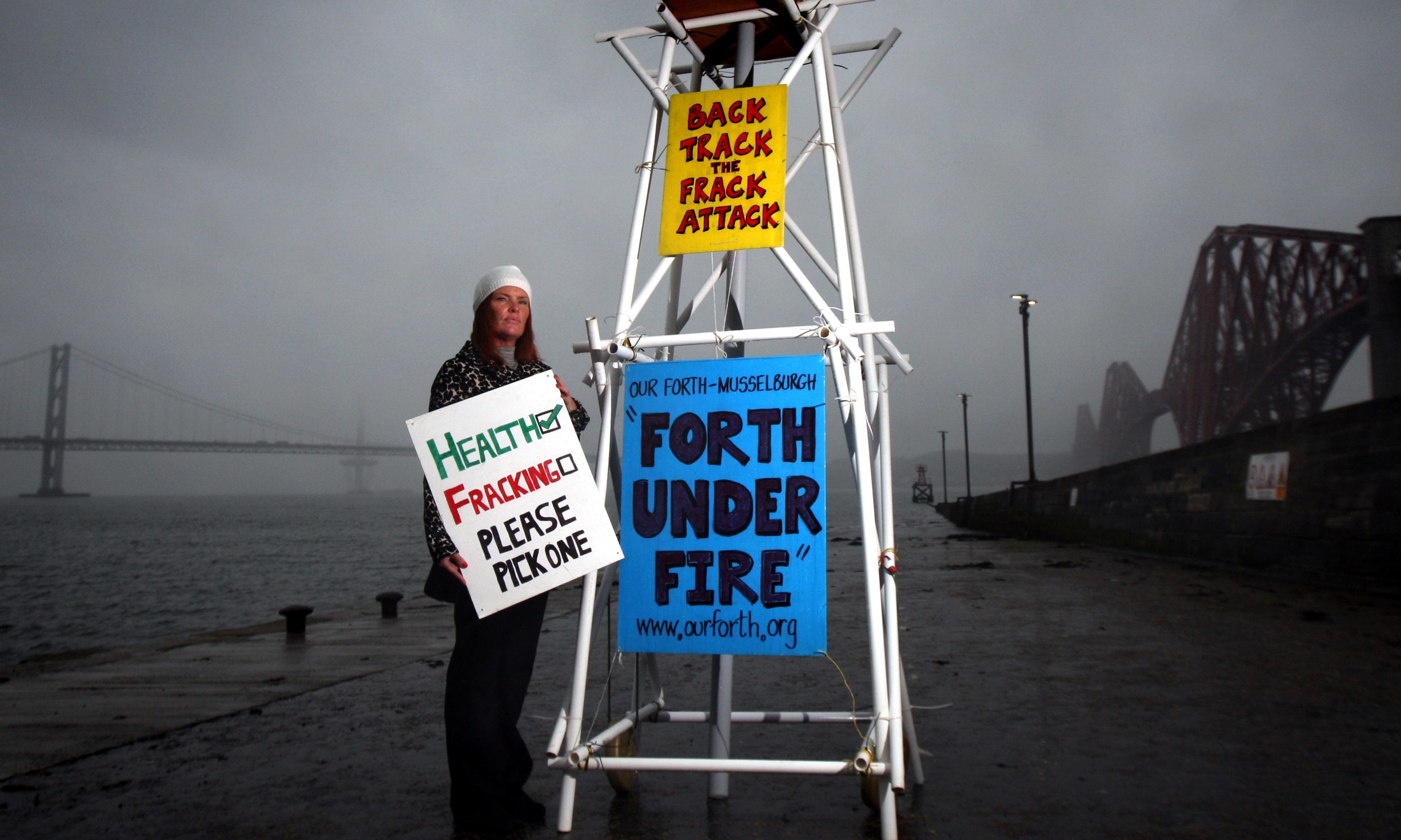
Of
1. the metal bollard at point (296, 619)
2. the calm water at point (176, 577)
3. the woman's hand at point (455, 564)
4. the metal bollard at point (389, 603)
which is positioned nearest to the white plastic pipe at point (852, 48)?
the woman's hand at point (455, 564)

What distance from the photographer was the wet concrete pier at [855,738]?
3.13 meters

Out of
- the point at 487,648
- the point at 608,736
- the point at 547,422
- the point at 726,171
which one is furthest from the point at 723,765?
the point at 726,171

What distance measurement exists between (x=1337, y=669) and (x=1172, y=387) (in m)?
69.1

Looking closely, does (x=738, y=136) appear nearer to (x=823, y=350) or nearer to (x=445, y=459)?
(x=823, y=350)

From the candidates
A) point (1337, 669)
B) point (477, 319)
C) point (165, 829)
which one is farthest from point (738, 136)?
point (1337, 669)

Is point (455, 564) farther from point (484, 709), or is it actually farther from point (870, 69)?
point (870, 69)

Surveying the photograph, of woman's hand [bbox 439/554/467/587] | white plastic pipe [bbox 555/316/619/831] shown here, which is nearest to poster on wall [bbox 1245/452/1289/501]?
white plastic pipe [bbox 555/316/619/831]

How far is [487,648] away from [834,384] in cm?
156

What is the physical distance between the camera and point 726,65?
387 cm

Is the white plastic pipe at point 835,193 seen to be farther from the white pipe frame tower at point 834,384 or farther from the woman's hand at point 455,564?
the woman's hand at point 455,564

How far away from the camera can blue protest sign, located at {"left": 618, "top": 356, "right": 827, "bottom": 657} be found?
2.89 metres

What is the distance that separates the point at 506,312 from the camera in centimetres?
328

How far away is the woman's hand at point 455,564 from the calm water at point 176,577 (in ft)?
38.3

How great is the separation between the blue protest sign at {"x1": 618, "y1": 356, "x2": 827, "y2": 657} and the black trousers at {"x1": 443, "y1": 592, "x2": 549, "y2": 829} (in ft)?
1.43
